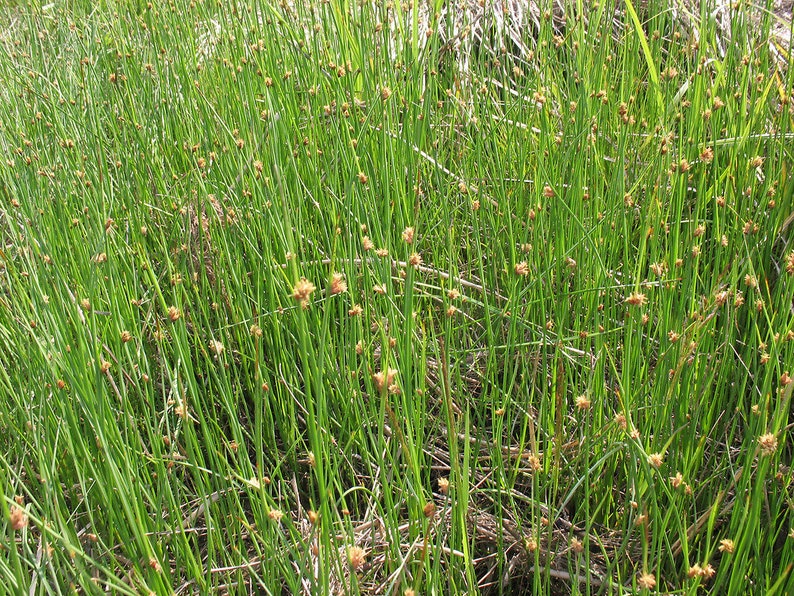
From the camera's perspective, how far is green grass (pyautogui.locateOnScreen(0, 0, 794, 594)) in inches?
42.6

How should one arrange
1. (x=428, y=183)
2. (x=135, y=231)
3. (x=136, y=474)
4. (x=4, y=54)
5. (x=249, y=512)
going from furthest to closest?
(x=4, y=54) → (x=428, y=183) → (x=135, y=231) → (x=249, y=512) → (x=136, y=474)

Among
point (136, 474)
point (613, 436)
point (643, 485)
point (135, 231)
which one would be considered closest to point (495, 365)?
point (613, 436)

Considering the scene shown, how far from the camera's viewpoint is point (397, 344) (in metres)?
1.24

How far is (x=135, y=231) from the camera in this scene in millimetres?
1713

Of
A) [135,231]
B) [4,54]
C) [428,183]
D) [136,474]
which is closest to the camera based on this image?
[136,474]

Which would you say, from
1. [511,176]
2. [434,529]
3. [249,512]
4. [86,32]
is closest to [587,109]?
[511,176]

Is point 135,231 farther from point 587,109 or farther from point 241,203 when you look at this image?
point 587,109

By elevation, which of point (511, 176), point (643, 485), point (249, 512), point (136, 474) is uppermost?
point (511, 176)

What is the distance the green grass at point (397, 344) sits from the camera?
1.08 m

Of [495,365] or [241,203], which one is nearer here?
[495,365]

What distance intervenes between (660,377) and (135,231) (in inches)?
49.1

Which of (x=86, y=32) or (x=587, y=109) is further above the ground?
(x=86, y=32)

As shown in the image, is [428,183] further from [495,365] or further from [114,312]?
[114,312]

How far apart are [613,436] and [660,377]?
14cm
